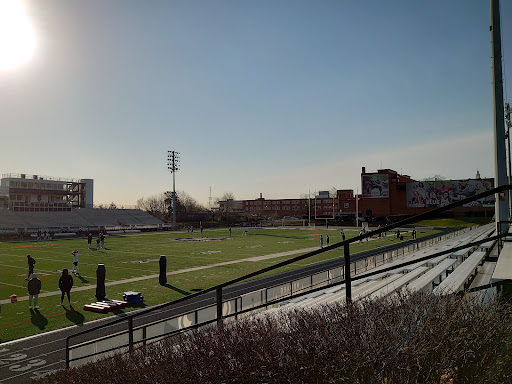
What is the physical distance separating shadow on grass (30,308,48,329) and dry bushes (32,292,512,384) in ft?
34.8

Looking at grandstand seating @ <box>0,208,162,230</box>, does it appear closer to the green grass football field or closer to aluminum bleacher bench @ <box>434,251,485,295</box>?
the green grass football field

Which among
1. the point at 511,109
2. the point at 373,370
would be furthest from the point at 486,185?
the point at 373,370

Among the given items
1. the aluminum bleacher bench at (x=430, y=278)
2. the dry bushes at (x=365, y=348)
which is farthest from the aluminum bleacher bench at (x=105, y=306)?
the aluminum bleacher bench at (x=430, y=278)

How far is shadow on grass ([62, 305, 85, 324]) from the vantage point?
13.7 m

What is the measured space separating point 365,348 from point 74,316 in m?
14.2

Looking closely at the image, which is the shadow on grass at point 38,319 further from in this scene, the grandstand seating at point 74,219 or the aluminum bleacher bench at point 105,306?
the grandstand seating at point 74,219

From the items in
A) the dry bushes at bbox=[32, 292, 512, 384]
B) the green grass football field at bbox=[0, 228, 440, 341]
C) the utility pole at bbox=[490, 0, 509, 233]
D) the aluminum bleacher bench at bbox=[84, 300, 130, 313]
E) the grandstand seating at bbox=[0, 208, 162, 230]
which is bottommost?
the green grass football field at bbox=[0, 228, 440, 341]

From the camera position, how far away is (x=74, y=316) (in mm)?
14281

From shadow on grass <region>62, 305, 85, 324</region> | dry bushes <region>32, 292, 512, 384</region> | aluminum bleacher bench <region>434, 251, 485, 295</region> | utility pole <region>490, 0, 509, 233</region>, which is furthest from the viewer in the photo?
shadow on grass <region>62, 305, 85, 324</region>

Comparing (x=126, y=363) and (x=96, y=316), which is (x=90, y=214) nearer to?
(x=96, y=316)

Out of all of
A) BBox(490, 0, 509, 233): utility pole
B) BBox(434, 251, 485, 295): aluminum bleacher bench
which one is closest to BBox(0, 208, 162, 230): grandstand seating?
BBox(490, 0, 509, 233): utility pole

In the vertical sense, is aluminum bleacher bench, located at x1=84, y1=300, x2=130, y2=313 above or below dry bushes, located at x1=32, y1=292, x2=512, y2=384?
below

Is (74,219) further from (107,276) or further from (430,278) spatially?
(430,278)

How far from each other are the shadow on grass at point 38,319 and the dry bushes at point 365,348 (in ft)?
34.8
